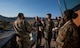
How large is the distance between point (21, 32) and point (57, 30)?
53.1 inches

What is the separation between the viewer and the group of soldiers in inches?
156

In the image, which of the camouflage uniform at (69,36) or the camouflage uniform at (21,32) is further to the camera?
the camouflage uniform at (21,32)

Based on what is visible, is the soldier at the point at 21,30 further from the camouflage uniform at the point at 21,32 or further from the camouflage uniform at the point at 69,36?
the camouflage uniform at the point at 69,36

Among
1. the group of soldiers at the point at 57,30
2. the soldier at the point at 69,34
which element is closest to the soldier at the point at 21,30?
the group of soldiers at the point at 57,30

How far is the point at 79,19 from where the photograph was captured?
16.0 feet

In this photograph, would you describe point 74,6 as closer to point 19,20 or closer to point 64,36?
point 64,36

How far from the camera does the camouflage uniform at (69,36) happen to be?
12.9 ft

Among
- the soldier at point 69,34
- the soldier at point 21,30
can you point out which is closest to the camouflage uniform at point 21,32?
the soldier at point 21,30

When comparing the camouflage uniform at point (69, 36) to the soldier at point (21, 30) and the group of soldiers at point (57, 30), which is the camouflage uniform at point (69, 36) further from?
the soldier at point (21, 30)

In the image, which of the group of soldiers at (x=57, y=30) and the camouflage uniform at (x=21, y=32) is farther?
the camouflage uniform at (x=21, y=32)

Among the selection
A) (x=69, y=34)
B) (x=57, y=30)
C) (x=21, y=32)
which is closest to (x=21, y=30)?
(x=21, y=32)

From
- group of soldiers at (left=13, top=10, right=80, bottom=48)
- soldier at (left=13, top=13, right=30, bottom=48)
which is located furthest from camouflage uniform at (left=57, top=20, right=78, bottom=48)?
soldier at (left=13, top=13, right=30, bottom=48)

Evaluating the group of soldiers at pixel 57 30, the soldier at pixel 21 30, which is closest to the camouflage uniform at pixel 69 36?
the group of soldiers at pixel 57 30

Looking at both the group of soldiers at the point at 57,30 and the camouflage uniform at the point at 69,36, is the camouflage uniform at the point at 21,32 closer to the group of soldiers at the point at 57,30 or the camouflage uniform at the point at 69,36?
the group of soldiers at the point at 57,30
